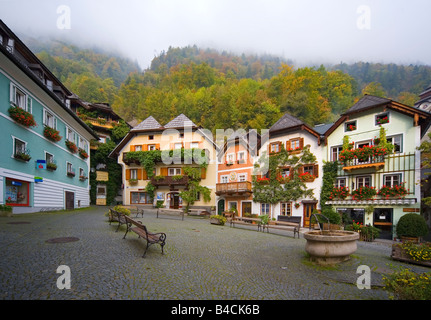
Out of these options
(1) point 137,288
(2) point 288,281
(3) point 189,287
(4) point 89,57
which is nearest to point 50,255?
(1) point 137,288

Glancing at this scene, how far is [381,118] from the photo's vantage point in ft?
60.6

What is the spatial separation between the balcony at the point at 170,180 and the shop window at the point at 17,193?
48.4 ft

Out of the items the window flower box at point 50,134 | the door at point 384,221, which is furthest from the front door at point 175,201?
the door at point 384,221

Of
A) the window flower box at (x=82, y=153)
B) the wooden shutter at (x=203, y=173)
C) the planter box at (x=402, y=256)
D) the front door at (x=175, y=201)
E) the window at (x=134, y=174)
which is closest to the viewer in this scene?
the planter box at (x=402, y=256)

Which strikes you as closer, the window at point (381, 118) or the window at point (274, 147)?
the window at point (381, 118)

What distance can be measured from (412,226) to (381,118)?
27.4 feet

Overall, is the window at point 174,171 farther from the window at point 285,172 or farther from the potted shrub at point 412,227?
the potted shrub at point 412,227

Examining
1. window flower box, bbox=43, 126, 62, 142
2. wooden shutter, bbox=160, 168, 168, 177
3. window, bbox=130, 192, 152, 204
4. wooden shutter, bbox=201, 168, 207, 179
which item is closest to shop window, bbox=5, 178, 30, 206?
window flower box, bbox=43, 126, 62, 142

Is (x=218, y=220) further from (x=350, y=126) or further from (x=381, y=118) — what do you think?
(x=381, y=118)

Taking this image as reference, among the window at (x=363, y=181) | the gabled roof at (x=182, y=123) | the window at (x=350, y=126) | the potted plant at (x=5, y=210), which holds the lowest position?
the potted plant at (x=5, y=210)

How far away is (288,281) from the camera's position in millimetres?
5781

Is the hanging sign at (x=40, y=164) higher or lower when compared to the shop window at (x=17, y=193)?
higher

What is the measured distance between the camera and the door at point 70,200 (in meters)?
22.2

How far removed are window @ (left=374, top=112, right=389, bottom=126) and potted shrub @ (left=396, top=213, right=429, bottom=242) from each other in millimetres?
7168
